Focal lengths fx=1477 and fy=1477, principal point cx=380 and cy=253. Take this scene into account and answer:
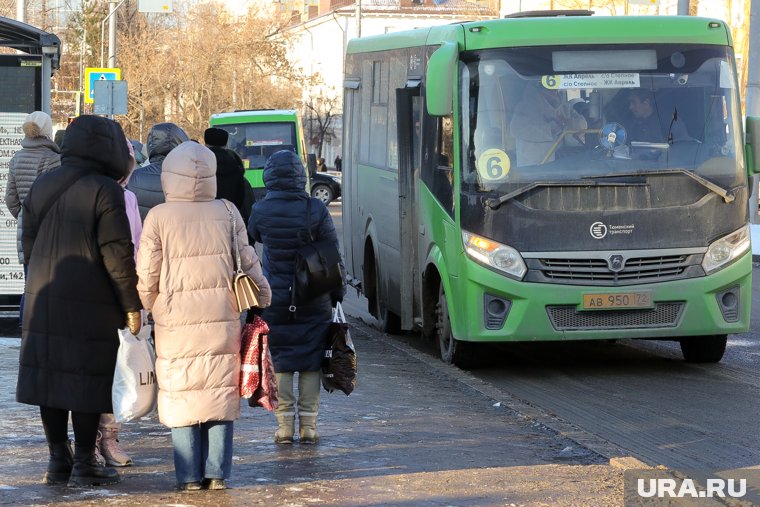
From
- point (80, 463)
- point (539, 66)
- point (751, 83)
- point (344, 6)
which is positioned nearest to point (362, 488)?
point (80, 463)

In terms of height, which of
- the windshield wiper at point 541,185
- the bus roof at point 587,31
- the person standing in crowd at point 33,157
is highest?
the bus roof at point 587,31

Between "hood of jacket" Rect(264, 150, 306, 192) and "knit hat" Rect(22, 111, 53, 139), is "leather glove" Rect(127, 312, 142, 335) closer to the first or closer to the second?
"hood of jacket" Rect(264, 150, 306, 192)

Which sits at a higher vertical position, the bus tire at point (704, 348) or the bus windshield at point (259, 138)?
the bus windshield at point (259, 138)

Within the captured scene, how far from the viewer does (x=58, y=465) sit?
679 cm

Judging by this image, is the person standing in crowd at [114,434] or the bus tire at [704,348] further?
the bus tire at [704,348]

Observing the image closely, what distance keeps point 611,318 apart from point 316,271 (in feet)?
12.8

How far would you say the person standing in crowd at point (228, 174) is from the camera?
11.2 metres

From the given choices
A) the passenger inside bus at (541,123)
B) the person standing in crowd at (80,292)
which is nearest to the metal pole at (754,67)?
the passenger inside bus at (541,123)

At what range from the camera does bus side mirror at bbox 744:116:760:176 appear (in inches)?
460

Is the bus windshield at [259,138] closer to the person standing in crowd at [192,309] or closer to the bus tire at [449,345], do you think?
the bus tire at [449,345]

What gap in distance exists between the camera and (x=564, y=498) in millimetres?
6559

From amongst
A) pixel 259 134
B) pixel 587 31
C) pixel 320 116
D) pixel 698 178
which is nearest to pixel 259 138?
pixel 259 134

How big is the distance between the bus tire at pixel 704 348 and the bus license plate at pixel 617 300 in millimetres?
1073

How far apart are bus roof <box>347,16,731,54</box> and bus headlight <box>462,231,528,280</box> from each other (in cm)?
155
